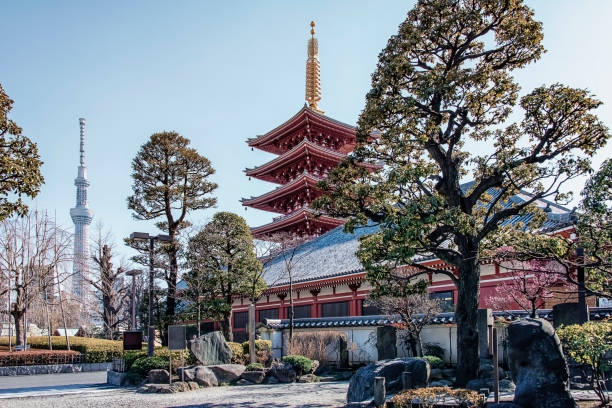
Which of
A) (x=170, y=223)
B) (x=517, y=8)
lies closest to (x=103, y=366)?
(x=170, y=223)

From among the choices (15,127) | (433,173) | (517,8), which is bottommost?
(433,173)

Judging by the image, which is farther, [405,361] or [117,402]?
[117,402]

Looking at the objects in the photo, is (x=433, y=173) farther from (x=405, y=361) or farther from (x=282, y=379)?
(x=282, y=379)

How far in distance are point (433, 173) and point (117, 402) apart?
910 cm

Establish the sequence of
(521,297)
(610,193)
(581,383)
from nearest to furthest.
Answer: (610,193), (581,383), (521,297)

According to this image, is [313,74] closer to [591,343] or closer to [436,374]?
[436,374]

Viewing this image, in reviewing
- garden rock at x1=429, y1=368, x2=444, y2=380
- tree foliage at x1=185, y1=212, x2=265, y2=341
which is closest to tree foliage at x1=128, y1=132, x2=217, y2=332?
tree foliage at x1=185, y1=212, x2=265, y2=341

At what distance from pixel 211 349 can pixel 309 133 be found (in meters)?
23.5

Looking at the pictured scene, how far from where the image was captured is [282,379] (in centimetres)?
1677

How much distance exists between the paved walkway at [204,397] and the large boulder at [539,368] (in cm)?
425

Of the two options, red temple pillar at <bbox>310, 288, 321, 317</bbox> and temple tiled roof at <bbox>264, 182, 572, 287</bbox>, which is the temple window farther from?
temple tiled roof at <bbox>264, 182, 572, 287</bbox>

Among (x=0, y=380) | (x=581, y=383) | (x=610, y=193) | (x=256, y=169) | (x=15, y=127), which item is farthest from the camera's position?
(x=256, y=169)

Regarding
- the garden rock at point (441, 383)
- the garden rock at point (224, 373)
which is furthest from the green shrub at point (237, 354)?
the garden rock at point (441, 383)

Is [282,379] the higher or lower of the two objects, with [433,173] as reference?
lower
